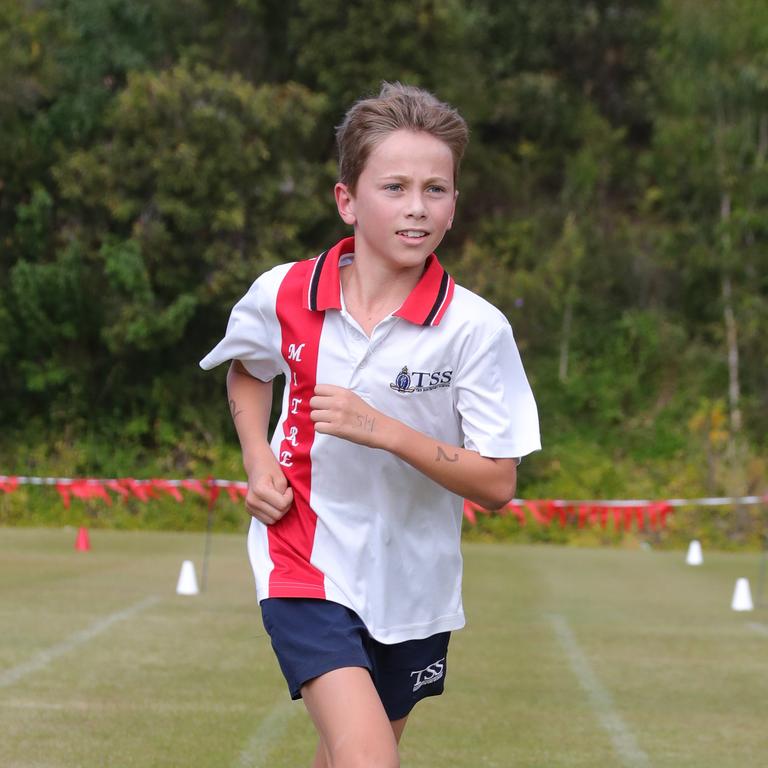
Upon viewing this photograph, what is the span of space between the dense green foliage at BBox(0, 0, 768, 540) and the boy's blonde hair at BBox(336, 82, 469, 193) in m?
23.6

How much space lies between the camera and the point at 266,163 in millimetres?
28766

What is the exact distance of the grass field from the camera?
7457mm

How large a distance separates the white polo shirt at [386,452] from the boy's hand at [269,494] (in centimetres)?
3

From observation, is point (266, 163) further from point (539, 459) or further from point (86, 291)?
point (539, 459)

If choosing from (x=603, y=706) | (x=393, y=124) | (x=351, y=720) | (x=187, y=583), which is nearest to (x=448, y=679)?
(x=603, y=706)

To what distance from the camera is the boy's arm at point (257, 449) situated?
383 centimetres

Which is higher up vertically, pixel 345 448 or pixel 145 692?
pixel 345 448

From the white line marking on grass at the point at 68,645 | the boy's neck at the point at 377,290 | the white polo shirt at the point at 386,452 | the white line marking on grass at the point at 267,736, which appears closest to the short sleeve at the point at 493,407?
the white polo shirt at the point at 386,452

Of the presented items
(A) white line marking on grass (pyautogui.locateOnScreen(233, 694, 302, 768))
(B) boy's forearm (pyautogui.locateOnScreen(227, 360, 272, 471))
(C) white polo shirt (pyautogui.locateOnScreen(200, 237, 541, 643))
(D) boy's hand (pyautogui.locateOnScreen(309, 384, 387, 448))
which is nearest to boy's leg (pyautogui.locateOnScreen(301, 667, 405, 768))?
(C) white polo shirt (pyautogui.locateOnScreen(200, 237, 541, 643))

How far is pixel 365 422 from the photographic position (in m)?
3.53

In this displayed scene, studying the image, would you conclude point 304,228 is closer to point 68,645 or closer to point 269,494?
point 68,645

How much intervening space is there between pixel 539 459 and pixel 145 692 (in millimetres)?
20602

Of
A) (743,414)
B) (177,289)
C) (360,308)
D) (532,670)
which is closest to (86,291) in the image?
(177,289)

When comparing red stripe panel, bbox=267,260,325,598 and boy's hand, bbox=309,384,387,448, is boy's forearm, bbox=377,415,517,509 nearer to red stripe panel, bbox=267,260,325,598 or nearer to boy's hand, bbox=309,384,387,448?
boy's hand, bbox=309,384,387,448
